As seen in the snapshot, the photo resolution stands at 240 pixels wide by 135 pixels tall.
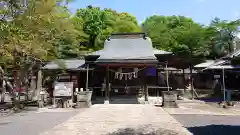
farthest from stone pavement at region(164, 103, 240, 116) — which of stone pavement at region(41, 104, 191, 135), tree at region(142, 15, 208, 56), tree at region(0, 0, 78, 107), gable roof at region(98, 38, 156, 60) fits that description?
tree at region(142, 15, 208, 56)

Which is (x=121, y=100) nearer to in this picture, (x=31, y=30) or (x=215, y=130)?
(x=31, y=30)

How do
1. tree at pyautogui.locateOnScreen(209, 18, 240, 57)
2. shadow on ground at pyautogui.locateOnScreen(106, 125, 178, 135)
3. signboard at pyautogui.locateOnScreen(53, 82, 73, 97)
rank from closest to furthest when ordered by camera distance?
shadow on ground at pyautogui.locateOnScreen(106, 125, 178, 135) < signboard at pyautogui.locateOnScreen(53, 82, 73, 97) < tree at pyautogui.locateOnScreen(209, 18, 240, 57)

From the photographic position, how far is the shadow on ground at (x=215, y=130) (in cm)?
909

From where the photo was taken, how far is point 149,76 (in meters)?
23.1

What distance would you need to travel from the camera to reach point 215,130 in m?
9.66

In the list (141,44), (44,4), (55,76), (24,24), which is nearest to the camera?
(24,24)

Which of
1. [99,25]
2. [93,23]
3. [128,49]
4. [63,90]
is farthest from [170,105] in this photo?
[93,23]

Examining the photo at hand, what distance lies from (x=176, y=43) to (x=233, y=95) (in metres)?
15.5

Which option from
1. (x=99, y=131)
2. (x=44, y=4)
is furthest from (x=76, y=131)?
(x=44, y=4)

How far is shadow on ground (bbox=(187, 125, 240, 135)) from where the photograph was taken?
9094mm

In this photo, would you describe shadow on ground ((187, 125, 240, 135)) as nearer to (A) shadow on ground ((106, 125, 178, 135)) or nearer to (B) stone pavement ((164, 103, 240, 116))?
(A) shadow on ground ((106, 125, 178, 135))

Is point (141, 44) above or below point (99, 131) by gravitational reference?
above

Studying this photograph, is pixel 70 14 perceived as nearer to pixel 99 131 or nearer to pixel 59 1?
pixel 59 1

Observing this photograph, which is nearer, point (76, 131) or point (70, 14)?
point (76, 131)
